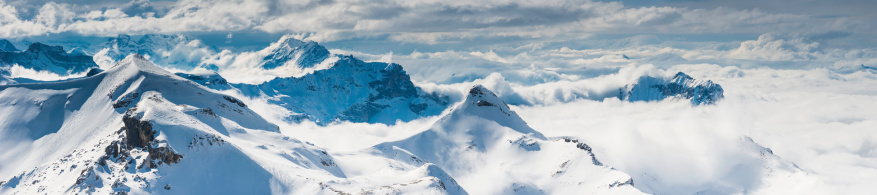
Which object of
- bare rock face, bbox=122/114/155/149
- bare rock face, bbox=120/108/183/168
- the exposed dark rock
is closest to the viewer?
the exposed dark rock

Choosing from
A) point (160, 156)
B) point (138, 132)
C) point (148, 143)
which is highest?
point (148, 143)

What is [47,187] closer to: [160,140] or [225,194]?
[160,140]

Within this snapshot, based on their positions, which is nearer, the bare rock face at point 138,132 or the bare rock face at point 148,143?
the bare rock face at point 148,143

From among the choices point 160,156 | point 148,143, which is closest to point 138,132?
point 148,143

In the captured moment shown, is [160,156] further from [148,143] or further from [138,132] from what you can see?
[138,132]

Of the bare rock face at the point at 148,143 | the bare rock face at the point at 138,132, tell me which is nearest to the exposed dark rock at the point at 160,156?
the bare rock face at the point at 148,143

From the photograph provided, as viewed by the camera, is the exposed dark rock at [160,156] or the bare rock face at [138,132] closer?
the exposed dark rock at [160,156]

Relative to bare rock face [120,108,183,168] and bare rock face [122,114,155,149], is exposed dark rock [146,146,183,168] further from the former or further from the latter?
bare rock face [122,114,155,149]

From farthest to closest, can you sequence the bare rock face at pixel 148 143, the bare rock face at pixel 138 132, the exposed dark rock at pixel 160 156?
the bare rock face at pixel 138 132 < the bare rock face at pixel 148 143 < the exposed dark rock at pixel 160 156

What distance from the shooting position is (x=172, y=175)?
16012 cm

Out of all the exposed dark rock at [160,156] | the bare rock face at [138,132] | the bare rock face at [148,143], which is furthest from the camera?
→ the bare rock face at [138,132]

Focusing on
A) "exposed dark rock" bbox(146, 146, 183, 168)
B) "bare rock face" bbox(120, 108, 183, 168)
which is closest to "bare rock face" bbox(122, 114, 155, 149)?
"bare rock face" bbox(120, 108, 183, 168)

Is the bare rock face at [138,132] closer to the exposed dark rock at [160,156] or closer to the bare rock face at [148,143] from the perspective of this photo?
the bare rock face at [148,143]

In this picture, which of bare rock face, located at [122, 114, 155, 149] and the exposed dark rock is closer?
the exposed dark rock
